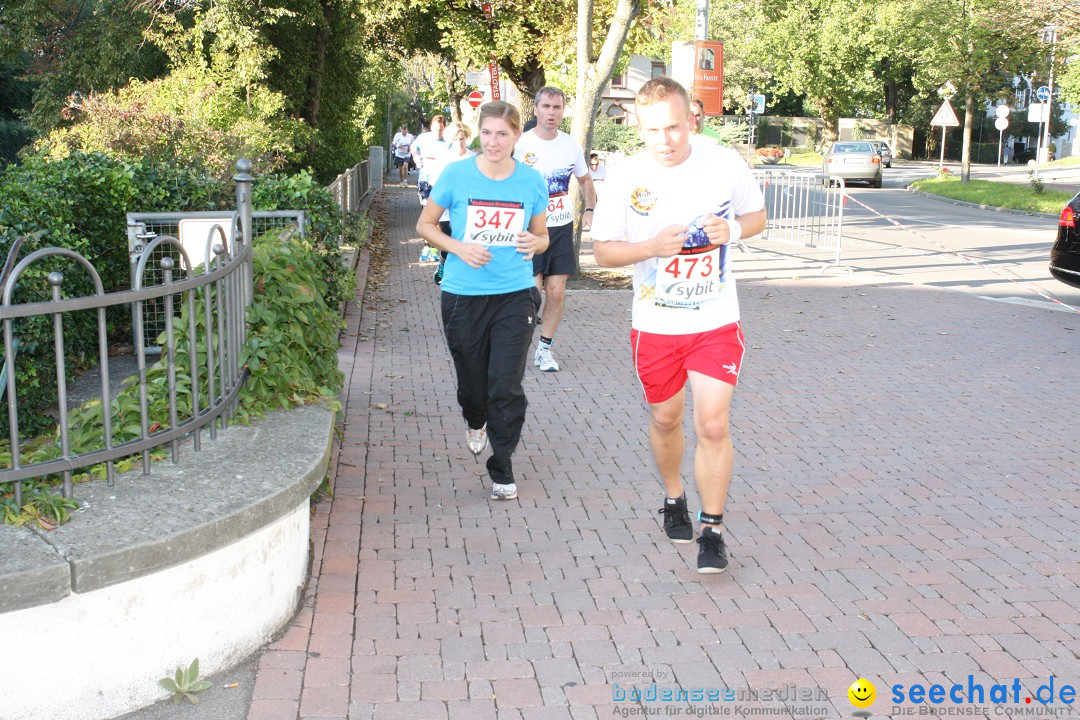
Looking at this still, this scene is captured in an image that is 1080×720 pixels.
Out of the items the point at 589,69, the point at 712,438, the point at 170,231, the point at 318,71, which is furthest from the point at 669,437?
the point at 318,71

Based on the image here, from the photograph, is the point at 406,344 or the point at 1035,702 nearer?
the point at 1035,702

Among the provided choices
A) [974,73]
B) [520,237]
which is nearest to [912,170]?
[974,73]

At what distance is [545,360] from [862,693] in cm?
519

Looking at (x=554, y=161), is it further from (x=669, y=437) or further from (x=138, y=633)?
(x=138, y=633)

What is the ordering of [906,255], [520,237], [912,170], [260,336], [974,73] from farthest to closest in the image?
[912,170] → [974,73] → [906,255] → [520,237] → [260,336]

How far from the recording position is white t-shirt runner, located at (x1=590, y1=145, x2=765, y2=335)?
457cm

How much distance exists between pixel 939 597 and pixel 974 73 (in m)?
38.0

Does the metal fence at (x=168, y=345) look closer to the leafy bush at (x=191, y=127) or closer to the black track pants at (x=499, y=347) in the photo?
the black track pants at (x=499, y=347)

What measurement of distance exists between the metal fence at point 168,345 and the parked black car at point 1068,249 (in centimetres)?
969

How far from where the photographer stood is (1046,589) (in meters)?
4.54

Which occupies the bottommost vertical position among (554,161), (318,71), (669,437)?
(669,437)

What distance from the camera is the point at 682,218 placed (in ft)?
15.1

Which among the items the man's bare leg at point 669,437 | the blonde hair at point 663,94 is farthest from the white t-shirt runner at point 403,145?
the blonde hair at point 663,94

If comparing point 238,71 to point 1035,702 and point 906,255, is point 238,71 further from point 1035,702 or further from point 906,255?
point 1035,702
